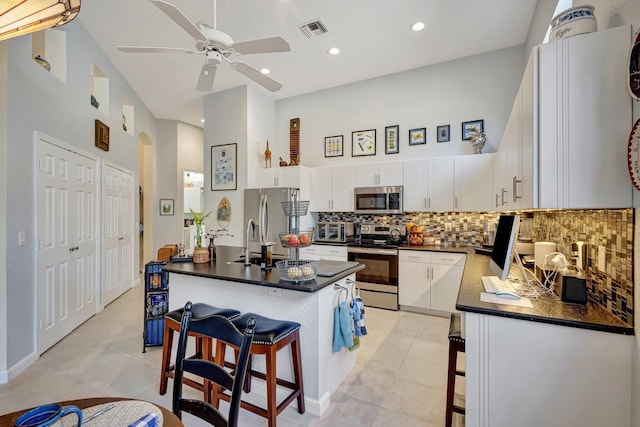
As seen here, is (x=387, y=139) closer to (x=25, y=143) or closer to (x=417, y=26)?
(x=417, y=26)

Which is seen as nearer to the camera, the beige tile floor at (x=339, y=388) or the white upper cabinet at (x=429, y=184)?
the beige tile floor at (x=339, y=388)

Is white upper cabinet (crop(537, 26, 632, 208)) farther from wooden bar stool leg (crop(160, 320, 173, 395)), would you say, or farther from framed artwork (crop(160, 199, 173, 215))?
framed artwork (crop(160, 199, 173, 215))

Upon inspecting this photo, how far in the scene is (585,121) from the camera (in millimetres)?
1369

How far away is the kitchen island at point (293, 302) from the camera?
205cm

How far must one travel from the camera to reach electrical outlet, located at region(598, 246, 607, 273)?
1.53m

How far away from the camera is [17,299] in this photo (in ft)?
8.48

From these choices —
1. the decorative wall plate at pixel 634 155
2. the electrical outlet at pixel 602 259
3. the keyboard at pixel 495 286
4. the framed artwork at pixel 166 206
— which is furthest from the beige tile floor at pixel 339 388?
the framed artwork at pixel 166 206

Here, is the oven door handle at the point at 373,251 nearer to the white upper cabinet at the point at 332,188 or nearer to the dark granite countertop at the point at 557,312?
the white upper cabinet at the point at 332,188

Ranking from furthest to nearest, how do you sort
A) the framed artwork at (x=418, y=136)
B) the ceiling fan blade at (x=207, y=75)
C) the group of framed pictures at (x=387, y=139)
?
the framed artwork at (x=418, y=136) → the group of framed pictures at (x=387, y=139) → the ceiling fan blade at (x=207, y=75)

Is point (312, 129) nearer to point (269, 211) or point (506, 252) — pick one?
point (269, 211)

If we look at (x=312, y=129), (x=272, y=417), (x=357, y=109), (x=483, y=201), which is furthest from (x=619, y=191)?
(x=312, y=129)

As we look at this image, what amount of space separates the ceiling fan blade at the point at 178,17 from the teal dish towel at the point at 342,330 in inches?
86.1

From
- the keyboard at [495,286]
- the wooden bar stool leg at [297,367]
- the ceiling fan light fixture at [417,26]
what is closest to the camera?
the keyboard at [495,286]

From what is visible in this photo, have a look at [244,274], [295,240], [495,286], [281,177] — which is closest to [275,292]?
[244,274]
